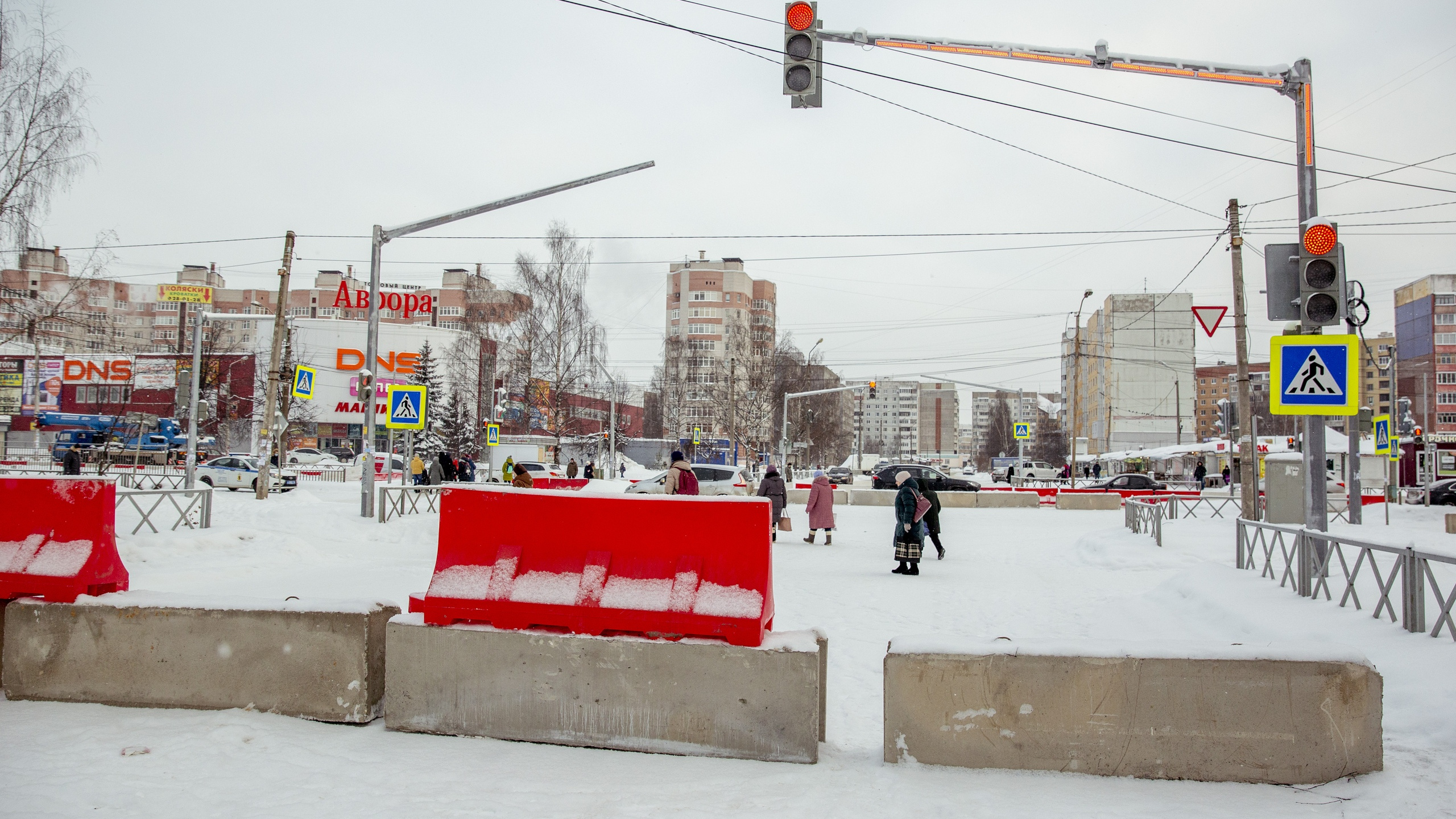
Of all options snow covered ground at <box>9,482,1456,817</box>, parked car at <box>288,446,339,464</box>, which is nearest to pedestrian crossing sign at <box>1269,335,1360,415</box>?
snow covered ground at <box>9,482,1456,817</box>

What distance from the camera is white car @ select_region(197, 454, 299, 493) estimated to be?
31891 millimetres

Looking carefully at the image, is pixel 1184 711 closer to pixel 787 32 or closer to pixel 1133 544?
pixel 787 32

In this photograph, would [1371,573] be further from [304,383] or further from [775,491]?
[304,383]

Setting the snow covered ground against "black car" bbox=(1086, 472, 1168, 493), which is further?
"black car" bbox=(1086, 472, 1168, 493)

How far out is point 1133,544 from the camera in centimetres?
1606

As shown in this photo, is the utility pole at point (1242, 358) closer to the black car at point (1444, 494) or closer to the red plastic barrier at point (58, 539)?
the black car at point (1444, 494)

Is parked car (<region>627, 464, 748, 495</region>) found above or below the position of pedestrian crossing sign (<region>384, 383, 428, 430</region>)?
below

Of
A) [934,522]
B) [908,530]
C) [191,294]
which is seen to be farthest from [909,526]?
[191,294]

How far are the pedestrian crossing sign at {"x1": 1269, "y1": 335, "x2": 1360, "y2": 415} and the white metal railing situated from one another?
7.75 meters

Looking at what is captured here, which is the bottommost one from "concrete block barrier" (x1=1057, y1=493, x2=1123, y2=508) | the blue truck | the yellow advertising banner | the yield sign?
"concrete block barrier" (x1=1057, y1=493, x2=1123, y2=508)

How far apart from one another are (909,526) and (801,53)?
728 cm

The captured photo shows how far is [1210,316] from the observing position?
1881 centimetres

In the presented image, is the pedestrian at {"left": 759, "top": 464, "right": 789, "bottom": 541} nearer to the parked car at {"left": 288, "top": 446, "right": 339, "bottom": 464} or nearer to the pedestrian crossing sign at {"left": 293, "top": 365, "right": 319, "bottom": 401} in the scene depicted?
the pedestrian crossing sign at {"left": 293, "top": 365, "right": 319, "bottom": 401}

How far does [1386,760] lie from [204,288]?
310ft
